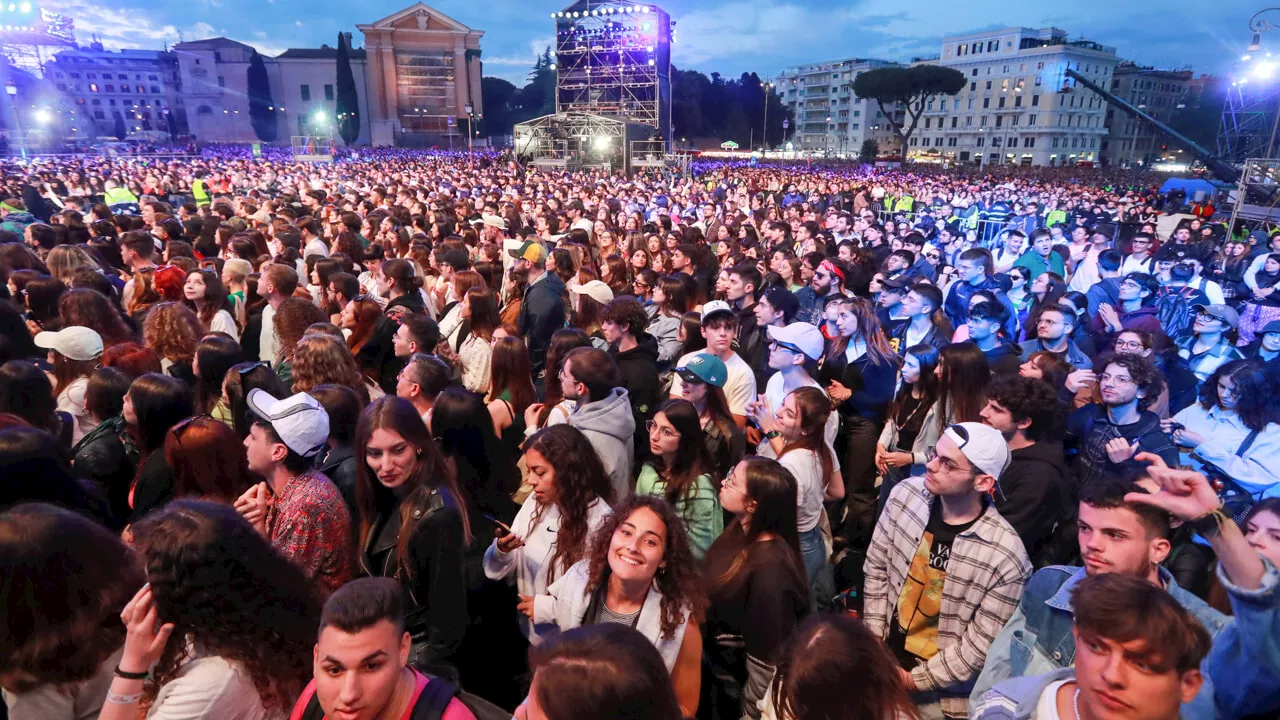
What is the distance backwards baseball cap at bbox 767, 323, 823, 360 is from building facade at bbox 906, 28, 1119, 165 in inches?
3354

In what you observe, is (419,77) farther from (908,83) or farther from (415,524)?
(415,524)

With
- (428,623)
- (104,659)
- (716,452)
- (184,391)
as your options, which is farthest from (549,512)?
(184,391)

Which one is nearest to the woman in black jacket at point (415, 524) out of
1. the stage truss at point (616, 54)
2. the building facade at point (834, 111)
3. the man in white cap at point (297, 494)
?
the man in white cap at point (297, 494)

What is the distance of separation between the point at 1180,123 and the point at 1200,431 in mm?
103839

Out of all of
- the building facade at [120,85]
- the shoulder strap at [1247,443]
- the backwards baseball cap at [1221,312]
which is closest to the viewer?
the shoulder strap at [1247,443]

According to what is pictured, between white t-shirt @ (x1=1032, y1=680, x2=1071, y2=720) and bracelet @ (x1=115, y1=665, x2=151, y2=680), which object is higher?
bracelet @ (x1=115, y1=665, x2=151, y2=680)

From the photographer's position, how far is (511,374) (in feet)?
14.6

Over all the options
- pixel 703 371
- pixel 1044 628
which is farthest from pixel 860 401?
pixel 1044 628

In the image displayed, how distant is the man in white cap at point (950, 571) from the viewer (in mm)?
2680

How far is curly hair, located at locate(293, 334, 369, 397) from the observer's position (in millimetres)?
4137

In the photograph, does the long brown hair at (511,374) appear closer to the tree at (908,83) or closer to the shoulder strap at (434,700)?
the shoulder strap at (434,700)

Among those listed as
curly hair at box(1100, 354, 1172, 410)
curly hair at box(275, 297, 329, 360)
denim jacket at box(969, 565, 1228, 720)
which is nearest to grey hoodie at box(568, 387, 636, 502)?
denim jacket at box(969, 565, 1228, 720)

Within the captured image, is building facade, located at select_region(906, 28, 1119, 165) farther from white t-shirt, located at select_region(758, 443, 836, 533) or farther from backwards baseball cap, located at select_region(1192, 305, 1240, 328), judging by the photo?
white t-shirt, located at select_region(758, 443, 836, 533)

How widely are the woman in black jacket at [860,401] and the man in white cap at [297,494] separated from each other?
11.3ft
